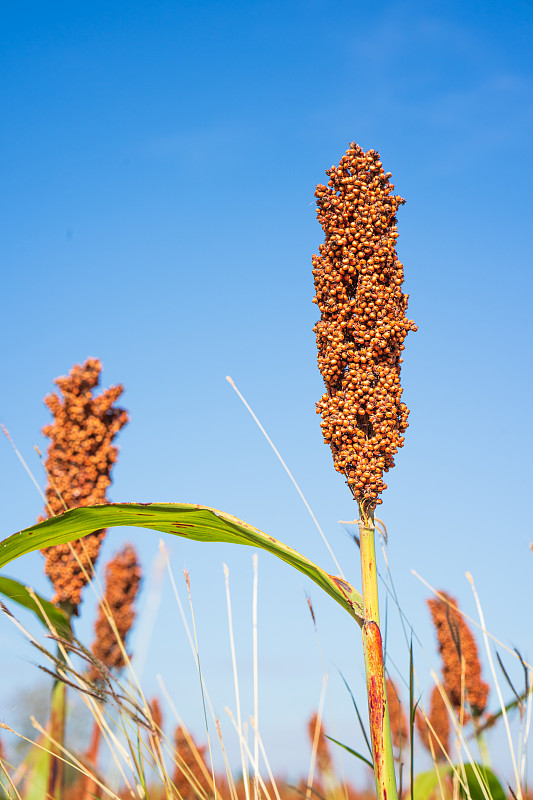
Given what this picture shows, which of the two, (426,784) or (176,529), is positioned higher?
(176,529)

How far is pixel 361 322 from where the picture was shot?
2.54 metres

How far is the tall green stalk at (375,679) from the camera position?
203 centimetres

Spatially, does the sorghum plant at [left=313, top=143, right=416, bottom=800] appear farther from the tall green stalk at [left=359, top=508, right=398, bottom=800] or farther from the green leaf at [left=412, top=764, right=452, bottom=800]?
the green leaf at [left=412, top=764, right=452, bottom=800]

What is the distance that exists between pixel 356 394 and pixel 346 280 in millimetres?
453

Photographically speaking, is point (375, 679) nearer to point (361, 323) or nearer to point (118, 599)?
point (361, 323)

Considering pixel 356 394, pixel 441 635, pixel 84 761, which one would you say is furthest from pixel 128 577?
pixel 356 394

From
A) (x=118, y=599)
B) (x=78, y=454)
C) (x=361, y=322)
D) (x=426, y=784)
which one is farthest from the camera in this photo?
(x=118, y=599)

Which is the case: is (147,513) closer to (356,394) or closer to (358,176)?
(356,394)

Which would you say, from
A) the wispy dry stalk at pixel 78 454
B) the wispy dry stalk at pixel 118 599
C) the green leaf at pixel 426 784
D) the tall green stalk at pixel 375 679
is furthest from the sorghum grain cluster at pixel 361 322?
the wispy dry stalk at pixel 118 599

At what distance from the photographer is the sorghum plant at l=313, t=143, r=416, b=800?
246 centimetres

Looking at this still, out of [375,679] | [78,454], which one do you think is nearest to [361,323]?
[375,679]

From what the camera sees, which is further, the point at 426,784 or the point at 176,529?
the point at 426,784

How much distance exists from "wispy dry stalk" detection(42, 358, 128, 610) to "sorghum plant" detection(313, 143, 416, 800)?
5.15 m

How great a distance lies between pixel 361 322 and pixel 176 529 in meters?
1.02
